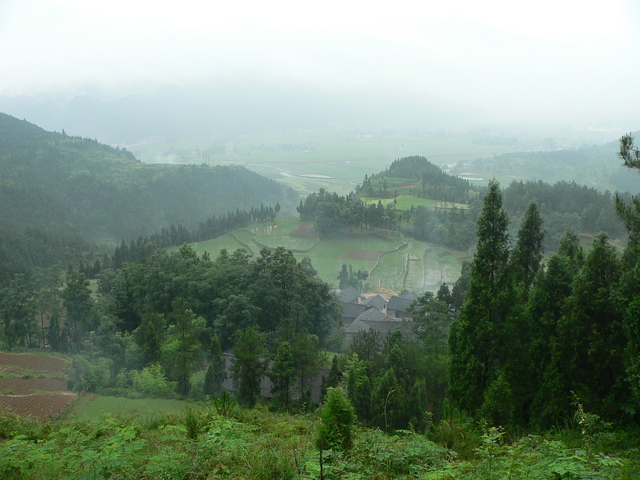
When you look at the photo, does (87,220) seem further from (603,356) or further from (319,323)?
(603,356)

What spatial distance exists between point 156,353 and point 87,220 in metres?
54.8

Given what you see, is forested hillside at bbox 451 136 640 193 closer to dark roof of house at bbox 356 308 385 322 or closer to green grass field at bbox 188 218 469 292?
green grass field at bbox 188 218 469 292

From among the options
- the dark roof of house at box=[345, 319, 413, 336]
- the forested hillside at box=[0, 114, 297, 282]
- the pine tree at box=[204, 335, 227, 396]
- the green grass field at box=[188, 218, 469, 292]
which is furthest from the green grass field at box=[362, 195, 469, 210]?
the pine tree at box=[204, 335, 227, 396]

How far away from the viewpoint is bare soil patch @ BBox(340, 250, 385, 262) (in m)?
A: 35.5

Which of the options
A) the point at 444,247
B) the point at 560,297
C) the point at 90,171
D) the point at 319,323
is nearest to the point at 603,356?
the point at 560,297

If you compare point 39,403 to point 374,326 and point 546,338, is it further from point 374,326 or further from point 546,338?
point 374,326

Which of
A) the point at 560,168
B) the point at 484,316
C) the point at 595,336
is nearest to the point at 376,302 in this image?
the point at 484,316

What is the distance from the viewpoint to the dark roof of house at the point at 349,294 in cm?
2792

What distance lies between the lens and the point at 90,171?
2788 inches

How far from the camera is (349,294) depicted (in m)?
28.4

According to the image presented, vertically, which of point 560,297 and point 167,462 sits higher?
point 560,297

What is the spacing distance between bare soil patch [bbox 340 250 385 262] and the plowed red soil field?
22640 mm

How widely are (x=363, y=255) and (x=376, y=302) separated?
30.5 feet

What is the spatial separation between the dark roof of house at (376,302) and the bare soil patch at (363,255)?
7.91 metres
